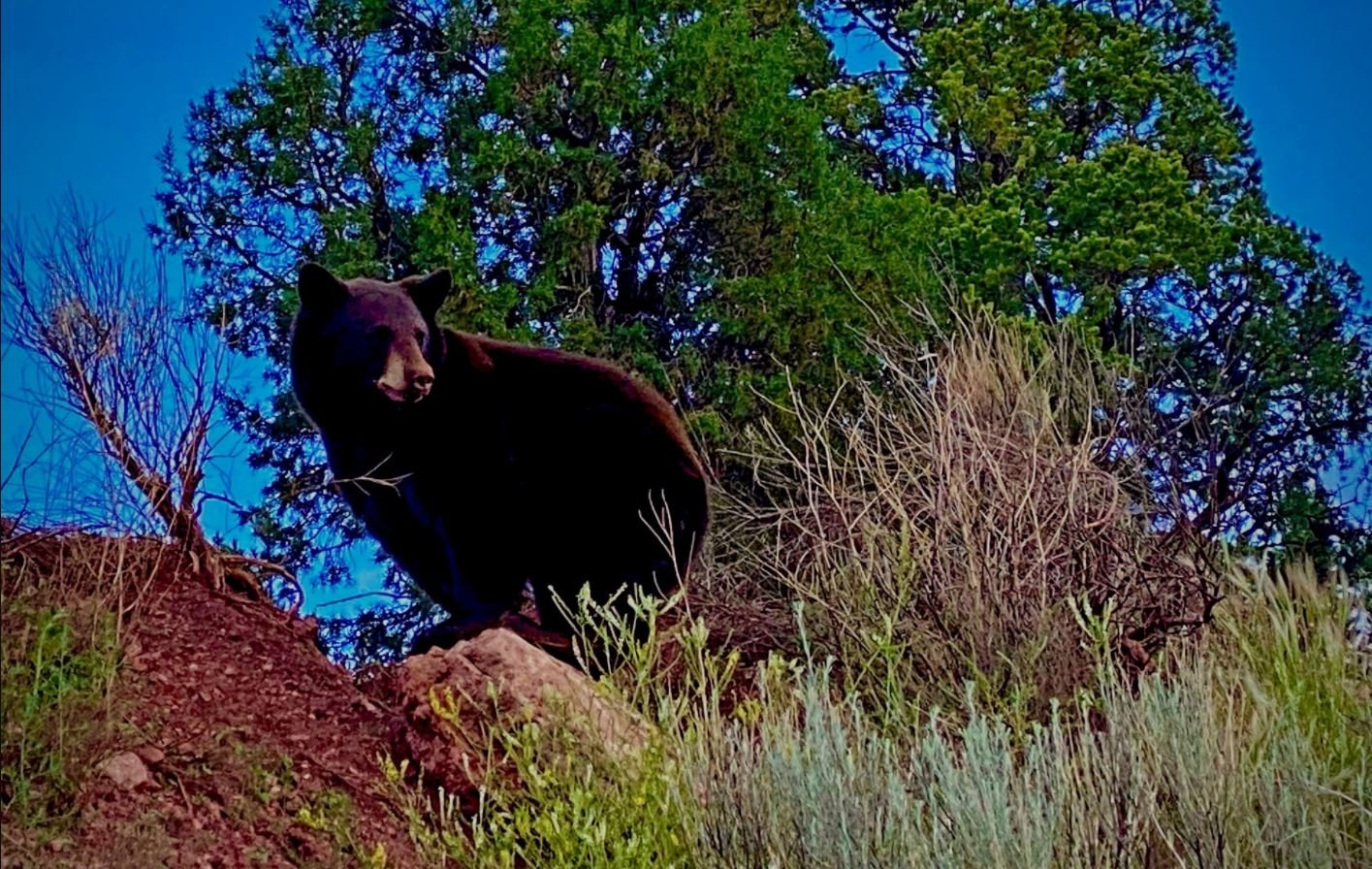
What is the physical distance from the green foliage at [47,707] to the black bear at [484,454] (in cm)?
145

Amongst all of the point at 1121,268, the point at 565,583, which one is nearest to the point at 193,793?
the point at 565,583

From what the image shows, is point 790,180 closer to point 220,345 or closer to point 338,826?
point 220,345

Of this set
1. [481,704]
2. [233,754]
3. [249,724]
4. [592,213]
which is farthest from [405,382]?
[592,213]

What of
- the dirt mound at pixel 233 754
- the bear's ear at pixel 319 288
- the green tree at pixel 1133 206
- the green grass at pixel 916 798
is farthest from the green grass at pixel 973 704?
the green tree at pixel 1133 206

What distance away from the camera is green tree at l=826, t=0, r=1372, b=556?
557 inches

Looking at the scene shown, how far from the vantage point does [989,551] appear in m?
7.14

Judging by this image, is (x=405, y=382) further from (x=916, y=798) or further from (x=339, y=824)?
(x=916, y=798)

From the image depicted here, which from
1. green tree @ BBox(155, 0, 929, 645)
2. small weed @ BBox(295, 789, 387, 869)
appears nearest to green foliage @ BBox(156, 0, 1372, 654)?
green tree @ BBox(155, 0, 929, 645)

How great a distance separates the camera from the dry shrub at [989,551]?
703cm

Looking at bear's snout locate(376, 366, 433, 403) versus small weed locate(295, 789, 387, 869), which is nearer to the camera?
small weed locate(295, 789, 387, 869)

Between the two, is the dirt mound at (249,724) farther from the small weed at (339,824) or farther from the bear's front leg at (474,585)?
the bear's front leg at (474,585)

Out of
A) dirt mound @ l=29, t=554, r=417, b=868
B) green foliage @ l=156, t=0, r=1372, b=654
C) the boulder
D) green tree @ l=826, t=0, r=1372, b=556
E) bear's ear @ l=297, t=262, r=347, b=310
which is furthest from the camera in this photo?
green tree @ l=826, t=0, r=1372, b=556

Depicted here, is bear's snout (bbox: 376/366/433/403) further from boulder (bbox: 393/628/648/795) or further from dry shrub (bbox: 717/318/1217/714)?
dry shrub (bbox: 717/318/1217/714)

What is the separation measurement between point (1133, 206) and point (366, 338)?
34.3 feet
